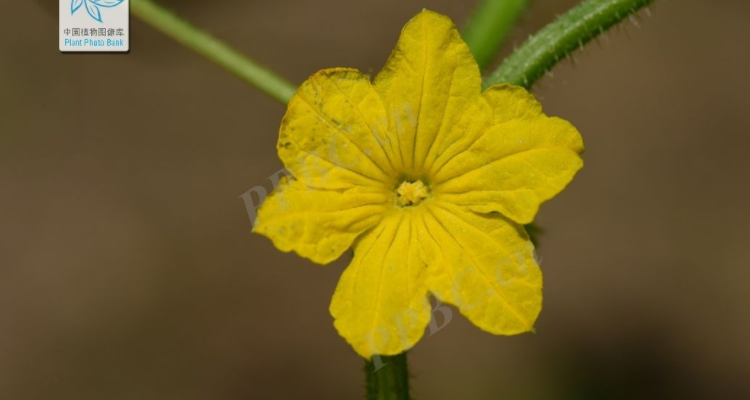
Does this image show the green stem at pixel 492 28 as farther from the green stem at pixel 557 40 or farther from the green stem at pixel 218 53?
the green stem at pixel 218 53

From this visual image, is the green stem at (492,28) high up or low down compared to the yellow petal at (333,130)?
up

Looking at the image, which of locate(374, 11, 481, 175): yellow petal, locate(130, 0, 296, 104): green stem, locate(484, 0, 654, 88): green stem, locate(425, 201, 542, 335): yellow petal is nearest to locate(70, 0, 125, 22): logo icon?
locate(130, 0, 296, 104): green stem

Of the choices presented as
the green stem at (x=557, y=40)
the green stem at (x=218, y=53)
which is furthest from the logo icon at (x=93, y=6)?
the green stem at (x=557, y=40)

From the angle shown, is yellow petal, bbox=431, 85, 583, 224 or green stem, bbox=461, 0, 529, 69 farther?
green stem, bbox=461, 0, 529, 69

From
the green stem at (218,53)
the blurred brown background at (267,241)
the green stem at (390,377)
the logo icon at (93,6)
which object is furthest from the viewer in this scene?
the blurred brown background at (267,241)

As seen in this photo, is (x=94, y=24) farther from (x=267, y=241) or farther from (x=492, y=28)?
(x=267, y=241)

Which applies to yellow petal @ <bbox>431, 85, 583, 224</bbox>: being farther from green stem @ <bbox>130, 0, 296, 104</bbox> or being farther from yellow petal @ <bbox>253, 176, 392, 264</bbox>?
green stem @ <bbox>130, 0, 296, 104</bbox>

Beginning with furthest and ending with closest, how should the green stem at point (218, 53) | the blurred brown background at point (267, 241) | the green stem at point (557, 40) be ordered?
the blurred brown background at point (267, 241) < the green stem at point (218, 53) < the green stem at point (557, 40)
